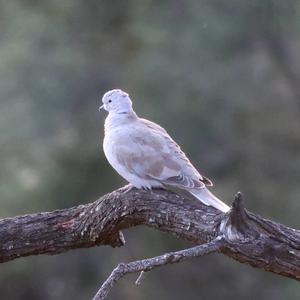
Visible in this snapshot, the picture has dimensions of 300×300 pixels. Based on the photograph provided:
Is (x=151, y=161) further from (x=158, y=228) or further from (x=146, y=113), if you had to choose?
(x=146, y=113)

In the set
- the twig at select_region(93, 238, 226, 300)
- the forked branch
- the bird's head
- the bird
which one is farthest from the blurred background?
the twig at select_region(93, 238, 226, 300)

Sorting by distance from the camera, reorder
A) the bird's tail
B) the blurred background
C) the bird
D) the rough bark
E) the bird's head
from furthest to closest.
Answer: the blurred background
the bird's head
the bird
the bird's tail
the rough bark

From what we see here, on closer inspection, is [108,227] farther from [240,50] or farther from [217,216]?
[240,50]

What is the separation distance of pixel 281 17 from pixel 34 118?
5.64 metres

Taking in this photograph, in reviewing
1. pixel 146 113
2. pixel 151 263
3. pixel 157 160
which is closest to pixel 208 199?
pixel 157 160

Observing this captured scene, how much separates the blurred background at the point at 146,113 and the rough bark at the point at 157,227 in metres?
5.19

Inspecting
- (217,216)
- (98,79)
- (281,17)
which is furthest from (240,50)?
(217,216)

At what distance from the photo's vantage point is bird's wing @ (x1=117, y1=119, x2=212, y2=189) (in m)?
5.28

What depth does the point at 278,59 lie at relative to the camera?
11.5 metres

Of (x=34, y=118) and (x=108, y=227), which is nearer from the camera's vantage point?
(x=108, y=227)

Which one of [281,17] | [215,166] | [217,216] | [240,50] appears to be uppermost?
[240,50]

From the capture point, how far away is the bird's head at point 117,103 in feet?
19.1

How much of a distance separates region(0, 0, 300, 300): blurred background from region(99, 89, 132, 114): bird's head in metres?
4.18

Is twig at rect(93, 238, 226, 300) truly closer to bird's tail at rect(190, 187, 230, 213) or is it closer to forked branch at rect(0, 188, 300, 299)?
forked branch at rect(0, 188, 300, 299)
